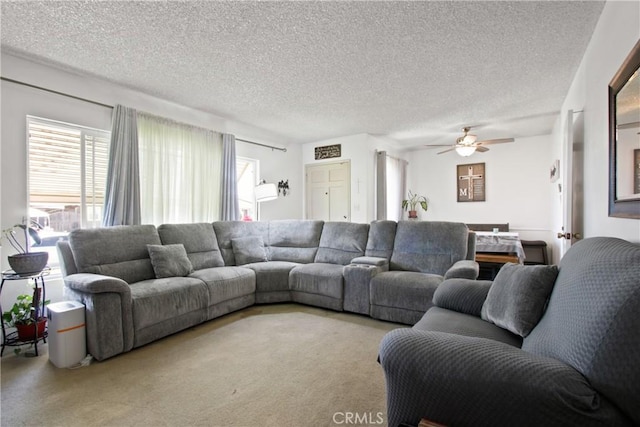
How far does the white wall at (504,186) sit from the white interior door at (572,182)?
11.0 ft

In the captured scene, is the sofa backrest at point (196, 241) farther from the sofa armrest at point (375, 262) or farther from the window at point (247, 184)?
the sofa armrest at point (375, 262)

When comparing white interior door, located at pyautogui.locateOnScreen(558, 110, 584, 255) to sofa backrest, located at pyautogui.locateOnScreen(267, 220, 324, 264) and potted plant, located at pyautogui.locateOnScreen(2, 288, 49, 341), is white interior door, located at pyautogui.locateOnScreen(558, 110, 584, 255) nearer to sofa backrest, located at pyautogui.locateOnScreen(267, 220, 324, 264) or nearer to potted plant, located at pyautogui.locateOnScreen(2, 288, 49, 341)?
sofa backrest, located at pyautogui.locateOnScreen(267, 220, 324, 264)

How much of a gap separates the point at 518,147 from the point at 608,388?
21.3 feet

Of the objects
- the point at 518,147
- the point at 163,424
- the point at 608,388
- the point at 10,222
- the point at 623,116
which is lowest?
the point at 163,424

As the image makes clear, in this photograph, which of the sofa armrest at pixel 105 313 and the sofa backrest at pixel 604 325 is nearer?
the sofa backrest at pixel 604 325

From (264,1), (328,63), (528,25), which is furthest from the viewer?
(328,63)

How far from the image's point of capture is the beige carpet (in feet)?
5.45

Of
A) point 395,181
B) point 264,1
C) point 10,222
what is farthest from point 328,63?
point 395,181

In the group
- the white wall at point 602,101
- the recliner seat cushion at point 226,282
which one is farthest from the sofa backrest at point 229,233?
the white wall at point 602,101

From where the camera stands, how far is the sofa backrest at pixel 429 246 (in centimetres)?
327

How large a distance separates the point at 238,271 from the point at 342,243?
135cm

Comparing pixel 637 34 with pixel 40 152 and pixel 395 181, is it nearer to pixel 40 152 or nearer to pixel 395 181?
pixel 40 152

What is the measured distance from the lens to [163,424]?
5.25 ft

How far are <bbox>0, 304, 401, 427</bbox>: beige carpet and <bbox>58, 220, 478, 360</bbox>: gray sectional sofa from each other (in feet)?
1.02
